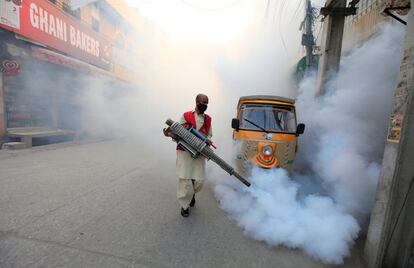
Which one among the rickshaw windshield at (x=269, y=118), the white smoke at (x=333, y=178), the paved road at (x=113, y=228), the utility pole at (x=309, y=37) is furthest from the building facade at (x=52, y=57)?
the utility pole at (x=309, y=37)

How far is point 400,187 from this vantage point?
2.66 meters

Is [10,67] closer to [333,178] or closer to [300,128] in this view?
[300,128]

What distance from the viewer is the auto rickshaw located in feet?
15.6

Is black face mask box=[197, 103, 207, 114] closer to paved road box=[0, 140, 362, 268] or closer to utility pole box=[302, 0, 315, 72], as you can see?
paved road box=[0, 140, 362, 268]

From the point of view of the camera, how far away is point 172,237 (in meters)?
3.24

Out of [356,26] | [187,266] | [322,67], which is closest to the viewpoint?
[187,266]

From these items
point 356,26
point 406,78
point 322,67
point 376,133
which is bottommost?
point 376,133

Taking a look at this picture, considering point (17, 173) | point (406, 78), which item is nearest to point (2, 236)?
point (17, 173)

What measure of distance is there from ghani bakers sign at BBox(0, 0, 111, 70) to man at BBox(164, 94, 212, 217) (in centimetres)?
801

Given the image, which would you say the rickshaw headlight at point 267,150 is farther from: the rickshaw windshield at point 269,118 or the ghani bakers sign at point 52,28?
the ghani bakers sign at point 52,28

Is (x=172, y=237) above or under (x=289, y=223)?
under

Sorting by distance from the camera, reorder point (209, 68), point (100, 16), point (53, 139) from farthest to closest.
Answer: point (209, 68)
point (100, 16)
point (53, 139)

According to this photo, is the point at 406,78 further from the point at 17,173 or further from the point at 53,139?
the point at 53,139

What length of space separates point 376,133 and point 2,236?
21.1ft
